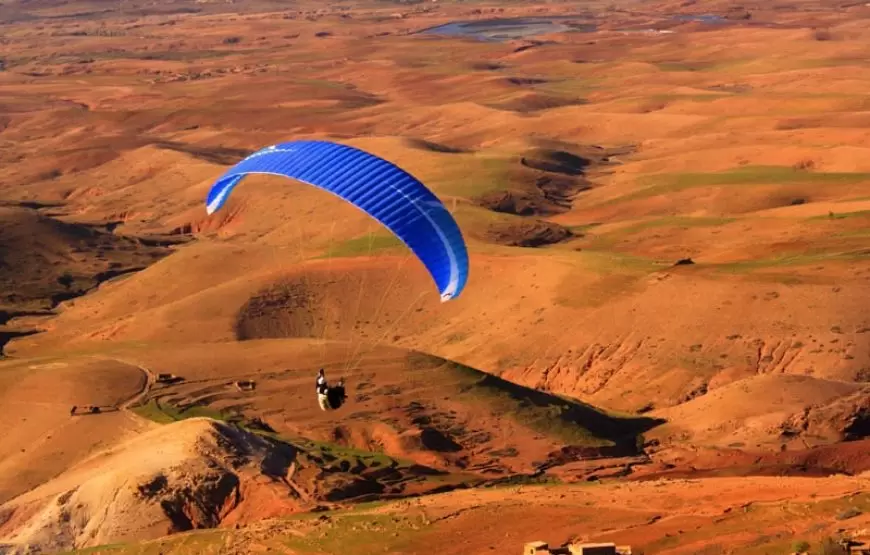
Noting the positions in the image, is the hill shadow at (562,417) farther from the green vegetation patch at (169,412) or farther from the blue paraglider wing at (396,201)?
the blue paraglider wing at (396,201)

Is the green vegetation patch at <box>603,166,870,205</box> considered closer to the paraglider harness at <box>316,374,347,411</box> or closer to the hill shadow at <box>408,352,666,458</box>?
Result: the hill shadow at <box>408,352,666,458</box>

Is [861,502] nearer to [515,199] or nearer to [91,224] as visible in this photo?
[515,199]

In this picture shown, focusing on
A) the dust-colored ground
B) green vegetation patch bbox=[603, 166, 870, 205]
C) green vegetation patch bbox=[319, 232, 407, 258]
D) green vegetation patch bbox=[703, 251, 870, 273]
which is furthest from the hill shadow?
green vegetation patch bbox=[603, 166, 870, 205]

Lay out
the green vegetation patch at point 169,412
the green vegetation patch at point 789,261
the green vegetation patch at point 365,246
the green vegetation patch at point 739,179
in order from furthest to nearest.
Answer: the green vegetation patch at point 739,179, the green vegetation patch at point 365,246, the green vegetation patch at point 789,261, the green vegetation patch at point 169,412

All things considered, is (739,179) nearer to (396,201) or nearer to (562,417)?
(562,417)

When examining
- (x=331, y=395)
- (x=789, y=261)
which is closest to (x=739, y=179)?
(x=789, y=261)

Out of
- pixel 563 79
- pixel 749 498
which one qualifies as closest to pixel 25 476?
pixel 749 498

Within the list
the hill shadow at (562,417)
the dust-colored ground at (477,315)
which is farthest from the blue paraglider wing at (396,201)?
the hill shadow at (562,417)
